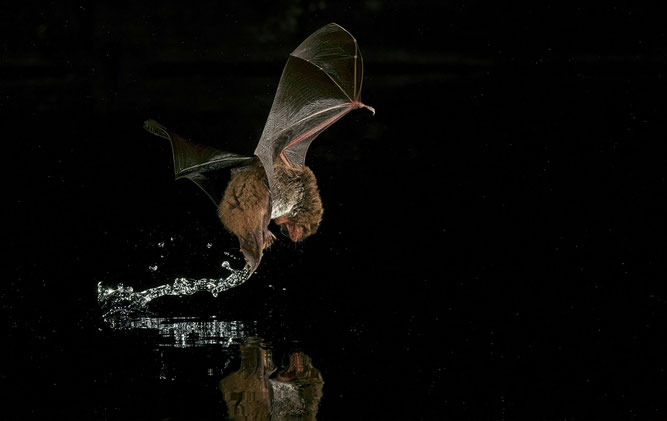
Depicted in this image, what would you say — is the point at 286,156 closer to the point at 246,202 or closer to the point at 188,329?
the point at 246,202

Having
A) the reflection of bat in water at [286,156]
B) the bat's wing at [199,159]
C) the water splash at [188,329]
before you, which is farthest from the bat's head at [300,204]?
the water splash at [188,329]

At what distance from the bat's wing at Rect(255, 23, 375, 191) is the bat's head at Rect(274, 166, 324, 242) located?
0.06 m

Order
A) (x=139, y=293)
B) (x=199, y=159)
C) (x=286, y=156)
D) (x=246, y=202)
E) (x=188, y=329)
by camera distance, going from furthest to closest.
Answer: (x=139, y=293), (x=188, y=329), (x=286, y=156), (x=199, y=159), (x=246, y=202)

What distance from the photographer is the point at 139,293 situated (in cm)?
221

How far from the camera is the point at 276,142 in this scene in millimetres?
1767

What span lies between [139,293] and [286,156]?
0.64 meters

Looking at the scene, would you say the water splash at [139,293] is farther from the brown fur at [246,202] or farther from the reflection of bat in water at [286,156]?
the brown fur at [246,202]

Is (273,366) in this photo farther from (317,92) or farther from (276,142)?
(317,92)

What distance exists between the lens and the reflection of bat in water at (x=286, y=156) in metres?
1.68

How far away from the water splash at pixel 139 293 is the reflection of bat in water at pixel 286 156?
0.33 m

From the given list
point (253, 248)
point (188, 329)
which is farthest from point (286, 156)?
point (188, 329)

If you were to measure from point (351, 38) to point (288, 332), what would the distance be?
749mm

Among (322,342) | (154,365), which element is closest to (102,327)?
(154,365)

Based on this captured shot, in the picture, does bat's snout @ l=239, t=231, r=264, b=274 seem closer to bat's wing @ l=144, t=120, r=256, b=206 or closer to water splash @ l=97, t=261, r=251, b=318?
bat's wing @ l=144, t=120, r=256, b=206
